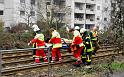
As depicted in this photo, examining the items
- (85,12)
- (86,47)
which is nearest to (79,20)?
(85,12)

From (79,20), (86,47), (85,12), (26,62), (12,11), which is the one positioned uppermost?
(12,11)

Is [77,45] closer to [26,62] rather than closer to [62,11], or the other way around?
[26,62]

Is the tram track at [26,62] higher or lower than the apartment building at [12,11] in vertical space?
lower

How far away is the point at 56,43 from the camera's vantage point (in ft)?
39.3

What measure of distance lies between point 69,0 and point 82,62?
49187 mm

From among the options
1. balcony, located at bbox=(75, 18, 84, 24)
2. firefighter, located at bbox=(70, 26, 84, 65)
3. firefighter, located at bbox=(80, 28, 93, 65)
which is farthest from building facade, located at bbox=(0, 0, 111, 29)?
firefighter, located at bbox=(70, 26, 84, 65)

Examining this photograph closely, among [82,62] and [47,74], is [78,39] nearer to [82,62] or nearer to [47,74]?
[82,62]

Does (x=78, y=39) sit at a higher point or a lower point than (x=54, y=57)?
higher

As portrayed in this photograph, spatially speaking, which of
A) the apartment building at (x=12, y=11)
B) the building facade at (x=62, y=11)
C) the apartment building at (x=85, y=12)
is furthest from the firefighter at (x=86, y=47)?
the apartment building at (x=85, y=12)

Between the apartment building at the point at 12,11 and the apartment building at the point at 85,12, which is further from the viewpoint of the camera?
the apartment building at the point at 85,12

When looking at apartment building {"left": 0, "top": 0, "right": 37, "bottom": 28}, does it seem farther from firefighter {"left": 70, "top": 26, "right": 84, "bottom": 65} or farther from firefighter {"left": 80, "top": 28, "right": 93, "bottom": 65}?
firefighter {"left": 70, "top": 26, "right": 84, "bottom": 65}

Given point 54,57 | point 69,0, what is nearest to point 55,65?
point 54,57

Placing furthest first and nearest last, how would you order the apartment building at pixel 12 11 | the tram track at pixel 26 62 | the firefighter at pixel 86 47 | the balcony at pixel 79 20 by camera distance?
the balcony at pixel 79 20 → the apartment building at pixel 12 11 → the firefighter at pixel 86 47 → the tram track at pixel 26 62

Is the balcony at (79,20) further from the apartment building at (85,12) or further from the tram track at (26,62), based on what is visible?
the tram track at (26,62)
